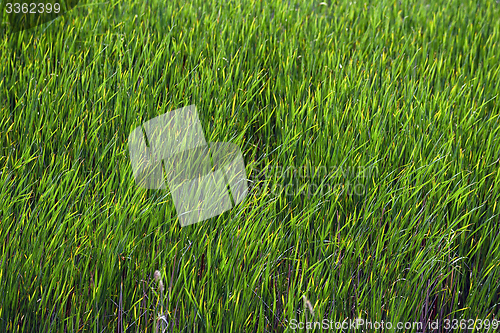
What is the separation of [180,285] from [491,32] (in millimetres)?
2494

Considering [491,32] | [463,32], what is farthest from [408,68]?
[491,32]

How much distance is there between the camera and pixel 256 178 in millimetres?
1568

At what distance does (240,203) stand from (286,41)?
3.82 ft

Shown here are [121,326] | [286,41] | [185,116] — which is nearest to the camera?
[121,326]

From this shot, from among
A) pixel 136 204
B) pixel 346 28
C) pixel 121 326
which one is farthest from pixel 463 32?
pixel 121 326

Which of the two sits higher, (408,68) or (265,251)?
(408,68)

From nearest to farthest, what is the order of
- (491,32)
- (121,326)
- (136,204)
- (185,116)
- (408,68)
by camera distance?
(121,326)
(136,204)
(185,116)
(408,68)
(491,32)

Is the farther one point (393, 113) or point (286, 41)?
point (286, 41)

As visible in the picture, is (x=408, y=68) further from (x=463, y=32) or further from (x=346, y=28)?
(x=463, y=32)

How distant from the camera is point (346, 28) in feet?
8.37

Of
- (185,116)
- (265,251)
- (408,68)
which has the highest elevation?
(408,68)

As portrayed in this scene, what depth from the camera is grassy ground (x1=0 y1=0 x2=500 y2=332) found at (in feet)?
4.07

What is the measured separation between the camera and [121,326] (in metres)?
1.23

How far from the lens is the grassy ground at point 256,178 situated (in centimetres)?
124
